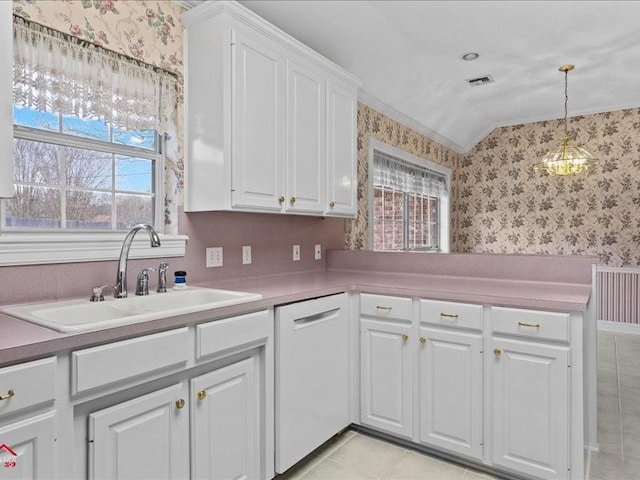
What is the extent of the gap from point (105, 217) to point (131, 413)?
1024mm

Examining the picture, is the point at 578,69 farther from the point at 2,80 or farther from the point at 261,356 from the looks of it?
the point at 2,80

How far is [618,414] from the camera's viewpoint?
269 centimetres

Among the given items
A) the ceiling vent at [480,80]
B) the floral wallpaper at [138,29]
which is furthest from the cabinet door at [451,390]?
the ceiling vent at [480,80]

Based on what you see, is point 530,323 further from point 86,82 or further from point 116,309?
point 86,82

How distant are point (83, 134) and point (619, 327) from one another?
5.63m

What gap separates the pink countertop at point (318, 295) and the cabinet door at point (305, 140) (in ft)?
1.65

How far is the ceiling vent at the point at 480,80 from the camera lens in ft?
12.9

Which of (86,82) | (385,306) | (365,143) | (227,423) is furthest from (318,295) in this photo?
(365,143)

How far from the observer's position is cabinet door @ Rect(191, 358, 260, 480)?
1580 mm

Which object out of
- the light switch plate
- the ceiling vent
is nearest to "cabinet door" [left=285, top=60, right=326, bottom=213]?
the light switch plate

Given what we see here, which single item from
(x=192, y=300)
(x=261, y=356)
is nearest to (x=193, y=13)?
(x=192, y=300)

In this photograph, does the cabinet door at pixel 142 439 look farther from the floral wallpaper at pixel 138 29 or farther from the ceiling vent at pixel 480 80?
the ceiling vent at pixel 480 80

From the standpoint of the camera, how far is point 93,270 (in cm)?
185

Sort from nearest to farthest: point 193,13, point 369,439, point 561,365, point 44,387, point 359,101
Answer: point 44,387
point 561,365
point 193,13
point 369,439
point 359,101
